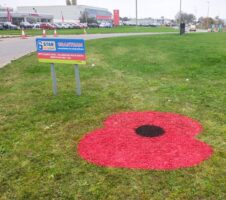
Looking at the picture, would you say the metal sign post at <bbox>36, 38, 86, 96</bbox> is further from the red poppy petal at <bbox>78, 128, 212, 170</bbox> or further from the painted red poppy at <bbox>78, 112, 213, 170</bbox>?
the red poppy petal at <bbox>78, 128, 212, 170</bbox>

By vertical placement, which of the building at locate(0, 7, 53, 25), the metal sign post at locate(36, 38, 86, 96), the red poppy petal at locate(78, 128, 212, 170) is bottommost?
the red poppy petal at locate(78, 128, 212, 170)

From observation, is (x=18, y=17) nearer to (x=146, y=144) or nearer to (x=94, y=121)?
(x=94, y=121)

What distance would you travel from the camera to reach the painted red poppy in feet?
14.0

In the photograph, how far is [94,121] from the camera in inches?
235

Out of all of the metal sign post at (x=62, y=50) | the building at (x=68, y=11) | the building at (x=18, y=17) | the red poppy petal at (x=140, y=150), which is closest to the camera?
the red poppy petal at (x=140, y=150)

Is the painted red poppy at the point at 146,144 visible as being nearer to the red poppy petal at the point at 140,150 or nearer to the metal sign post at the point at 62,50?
the red poppy petal at the point at 140,150

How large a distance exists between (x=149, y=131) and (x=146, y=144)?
58 cm

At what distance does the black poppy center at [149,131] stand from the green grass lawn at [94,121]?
71cm

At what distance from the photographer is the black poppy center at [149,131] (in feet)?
17.1

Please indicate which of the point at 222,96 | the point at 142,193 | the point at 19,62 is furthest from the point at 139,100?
the point at 19,62

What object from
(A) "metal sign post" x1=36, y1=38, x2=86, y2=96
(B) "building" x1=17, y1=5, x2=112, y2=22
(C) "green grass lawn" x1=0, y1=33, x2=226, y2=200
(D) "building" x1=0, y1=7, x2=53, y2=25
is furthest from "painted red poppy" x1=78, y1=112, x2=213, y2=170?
(B) "building" x1=17, y1=5, x2=112, y2=22

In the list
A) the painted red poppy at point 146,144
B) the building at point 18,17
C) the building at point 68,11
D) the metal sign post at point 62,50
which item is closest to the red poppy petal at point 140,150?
the painted red poppy at point 146,144

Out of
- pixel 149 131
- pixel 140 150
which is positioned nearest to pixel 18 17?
pixel 149 131

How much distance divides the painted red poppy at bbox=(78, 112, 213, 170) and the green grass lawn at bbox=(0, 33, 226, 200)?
0.16 metres
